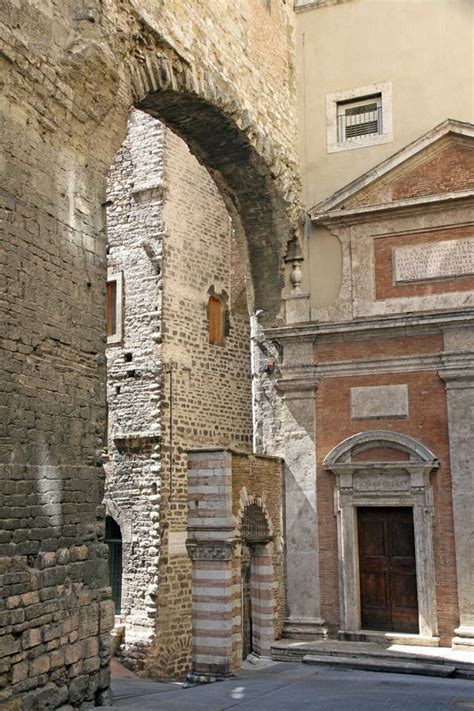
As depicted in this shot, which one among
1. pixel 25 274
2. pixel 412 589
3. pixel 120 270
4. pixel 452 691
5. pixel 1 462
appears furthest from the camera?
pixel 120 270

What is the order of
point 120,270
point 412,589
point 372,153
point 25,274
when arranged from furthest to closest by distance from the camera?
point 120,270 < point 372,153 < point 412,589 < point 25,274

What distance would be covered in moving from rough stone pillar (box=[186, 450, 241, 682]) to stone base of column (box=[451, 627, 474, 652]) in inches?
108

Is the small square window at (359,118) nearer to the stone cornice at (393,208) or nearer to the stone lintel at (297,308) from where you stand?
the stone cornice at (393,208)

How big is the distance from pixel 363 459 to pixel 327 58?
6.19 meters

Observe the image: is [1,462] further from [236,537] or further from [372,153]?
[372,153]

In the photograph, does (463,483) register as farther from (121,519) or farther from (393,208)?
(121,519)

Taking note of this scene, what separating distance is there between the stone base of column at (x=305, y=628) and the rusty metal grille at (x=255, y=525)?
120 cm

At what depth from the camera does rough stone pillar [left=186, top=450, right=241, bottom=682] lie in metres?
10.2

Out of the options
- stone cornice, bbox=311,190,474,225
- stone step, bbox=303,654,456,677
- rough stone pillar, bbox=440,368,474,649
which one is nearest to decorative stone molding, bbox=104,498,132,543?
stone step, bbox=303,654,456,677

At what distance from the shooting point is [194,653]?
10.4 m

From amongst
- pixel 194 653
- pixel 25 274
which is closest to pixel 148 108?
pixel 25 274

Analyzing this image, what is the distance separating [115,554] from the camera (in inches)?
610

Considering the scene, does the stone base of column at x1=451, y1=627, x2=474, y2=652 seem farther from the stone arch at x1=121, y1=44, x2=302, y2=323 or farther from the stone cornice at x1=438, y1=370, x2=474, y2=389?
the stone arch at x1=121, y1=44, x2=302, y2=323

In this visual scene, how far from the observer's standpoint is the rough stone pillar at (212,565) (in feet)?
33.6
